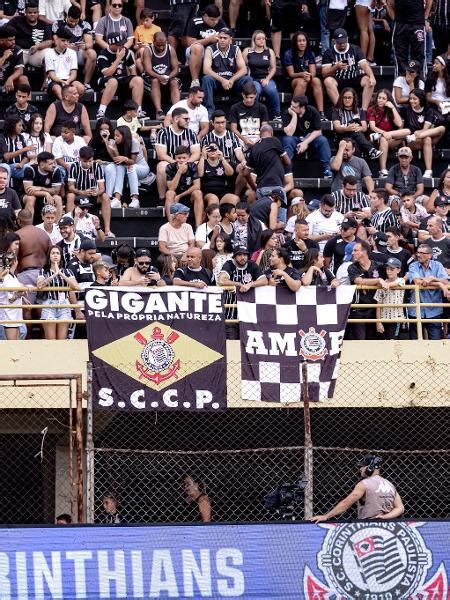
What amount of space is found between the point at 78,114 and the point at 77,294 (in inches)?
172

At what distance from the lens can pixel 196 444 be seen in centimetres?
1873

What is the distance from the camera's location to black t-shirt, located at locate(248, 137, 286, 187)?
20.2 m

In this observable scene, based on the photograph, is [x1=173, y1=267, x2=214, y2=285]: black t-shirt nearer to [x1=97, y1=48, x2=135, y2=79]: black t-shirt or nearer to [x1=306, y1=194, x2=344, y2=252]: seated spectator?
[x1=306, y1=194, x2=344, y2=252]: seated spectator

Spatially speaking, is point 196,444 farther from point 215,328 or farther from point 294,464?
point 215,328

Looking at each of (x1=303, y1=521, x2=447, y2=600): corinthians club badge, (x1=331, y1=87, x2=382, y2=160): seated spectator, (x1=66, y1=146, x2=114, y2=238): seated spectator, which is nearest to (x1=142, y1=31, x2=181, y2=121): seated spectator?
(x1=331, y1=87, x2=382, y2=160): seated spectator

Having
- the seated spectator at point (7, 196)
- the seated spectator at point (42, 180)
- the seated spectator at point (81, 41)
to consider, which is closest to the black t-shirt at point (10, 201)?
the seated spectator at point (7, 196)

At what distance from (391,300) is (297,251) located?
4.06 ft

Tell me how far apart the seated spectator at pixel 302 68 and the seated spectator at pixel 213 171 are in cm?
301

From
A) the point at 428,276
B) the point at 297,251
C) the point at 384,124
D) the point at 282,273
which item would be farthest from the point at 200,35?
the point at 282,273

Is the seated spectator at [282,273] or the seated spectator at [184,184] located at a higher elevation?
the seated spectator at [184,184]

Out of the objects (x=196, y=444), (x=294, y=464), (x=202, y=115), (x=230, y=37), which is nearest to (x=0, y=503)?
(x=196, y=444)

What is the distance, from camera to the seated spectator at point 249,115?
2145 centimetres

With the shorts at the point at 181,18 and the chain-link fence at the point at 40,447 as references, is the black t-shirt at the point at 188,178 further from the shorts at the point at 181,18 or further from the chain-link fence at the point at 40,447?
the chain-link fence at the point at 40,447

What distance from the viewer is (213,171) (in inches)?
794
